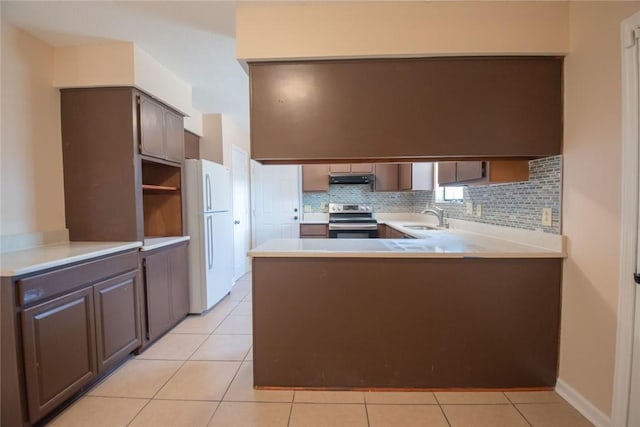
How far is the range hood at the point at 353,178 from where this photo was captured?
15.2ft

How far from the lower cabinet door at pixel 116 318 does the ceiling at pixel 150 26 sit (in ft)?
5.87

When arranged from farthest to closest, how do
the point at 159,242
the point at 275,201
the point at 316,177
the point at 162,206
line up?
1. the point at 275,201
2. the point at 316,177
3. the point at 162,206
4. the point at 159,242

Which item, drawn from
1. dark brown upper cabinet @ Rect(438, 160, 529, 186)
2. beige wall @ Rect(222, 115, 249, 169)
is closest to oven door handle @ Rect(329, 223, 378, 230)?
beige wall @ Rect(222, 115, 249, 169)

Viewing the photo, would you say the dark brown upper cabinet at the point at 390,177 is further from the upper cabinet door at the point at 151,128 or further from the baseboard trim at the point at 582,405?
the upper cabinet door at the point at 151,128

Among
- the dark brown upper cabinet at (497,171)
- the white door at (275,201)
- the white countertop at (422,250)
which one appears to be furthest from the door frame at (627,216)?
the white door at (275,201)

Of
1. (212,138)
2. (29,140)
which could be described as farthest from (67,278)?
(212,138)

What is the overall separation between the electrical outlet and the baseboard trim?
99 centimetres

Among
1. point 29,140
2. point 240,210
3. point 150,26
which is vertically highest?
point 150,26

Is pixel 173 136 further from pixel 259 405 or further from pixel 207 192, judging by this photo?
pixel 259 405

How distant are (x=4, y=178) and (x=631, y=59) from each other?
3632 mm

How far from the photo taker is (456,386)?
1.81 meters

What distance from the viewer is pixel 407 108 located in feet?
5.92

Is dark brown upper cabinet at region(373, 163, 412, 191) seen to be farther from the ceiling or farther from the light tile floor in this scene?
the light tile floor

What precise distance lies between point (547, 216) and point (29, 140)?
11.8ft
